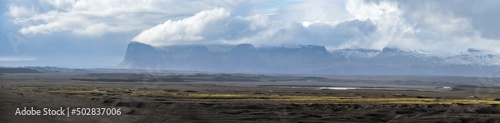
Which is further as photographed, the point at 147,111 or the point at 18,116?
the point at 147,111

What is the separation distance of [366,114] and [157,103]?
20.1 m

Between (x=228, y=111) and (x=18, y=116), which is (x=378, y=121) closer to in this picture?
(x=228, y=111)

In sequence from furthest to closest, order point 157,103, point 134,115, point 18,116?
point 157,103
point 134,115
point 18,116

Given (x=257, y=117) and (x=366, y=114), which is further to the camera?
(x=366, y=114)

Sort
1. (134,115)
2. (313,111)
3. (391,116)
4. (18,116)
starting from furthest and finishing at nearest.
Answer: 1. (313,111)
2. (391,116)
3. (134,115)
4. (18,116)

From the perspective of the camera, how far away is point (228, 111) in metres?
54.9

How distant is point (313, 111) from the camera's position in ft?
185

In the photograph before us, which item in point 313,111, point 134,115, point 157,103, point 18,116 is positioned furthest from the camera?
point 157,103

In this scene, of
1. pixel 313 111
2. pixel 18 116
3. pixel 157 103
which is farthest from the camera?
pixel 157 103

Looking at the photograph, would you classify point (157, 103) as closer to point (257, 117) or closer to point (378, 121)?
point (257, 117)

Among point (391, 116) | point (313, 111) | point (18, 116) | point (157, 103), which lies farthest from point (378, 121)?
point (18, 116)

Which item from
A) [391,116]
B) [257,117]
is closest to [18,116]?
[257,117]

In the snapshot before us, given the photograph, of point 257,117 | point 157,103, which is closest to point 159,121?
point 257,117

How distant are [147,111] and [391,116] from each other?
66.9ft
